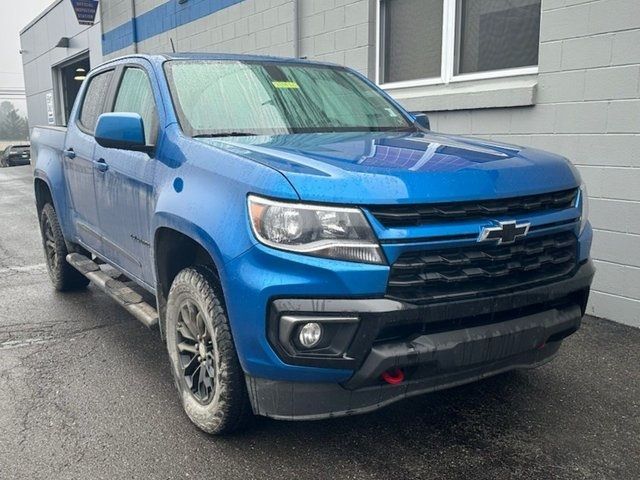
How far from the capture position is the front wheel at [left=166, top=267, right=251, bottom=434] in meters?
2.62

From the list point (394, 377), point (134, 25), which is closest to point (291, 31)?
point (394, 377)

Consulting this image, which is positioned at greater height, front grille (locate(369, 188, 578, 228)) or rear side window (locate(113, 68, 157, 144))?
rear side window (locate(113, 68, 157, 144))

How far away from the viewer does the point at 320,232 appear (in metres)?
2.29

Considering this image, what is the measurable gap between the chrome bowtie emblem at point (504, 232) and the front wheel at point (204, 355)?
114 centimetres

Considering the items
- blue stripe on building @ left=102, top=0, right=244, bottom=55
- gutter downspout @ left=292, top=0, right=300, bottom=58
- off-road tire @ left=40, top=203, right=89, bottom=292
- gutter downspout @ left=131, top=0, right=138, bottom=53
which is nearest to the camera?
off-road tire @ left=40, top=203, right=89, bottom=292

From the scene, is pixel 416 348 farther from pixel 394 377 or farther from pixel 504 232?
pixel 504 232

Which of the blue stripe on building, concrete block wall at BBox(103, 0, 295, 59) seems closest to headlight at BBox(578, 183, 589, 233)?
concrete block wall at BBox(103, 0, 295, 59)

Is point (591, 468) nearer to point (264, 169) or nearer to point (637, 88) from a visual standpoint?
point (264, 169)

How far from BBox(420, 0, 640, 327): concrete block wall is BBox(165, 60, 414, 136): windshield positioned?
63.7 inches

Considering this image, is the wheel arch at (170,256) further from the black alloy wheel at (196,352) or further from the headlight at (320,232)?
Result: the headlight at (320,232)

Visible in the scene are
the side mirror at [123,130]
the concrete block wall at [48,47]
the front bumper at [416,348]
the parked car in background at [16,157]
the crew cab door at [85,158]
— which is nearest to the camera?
the front bumper at [416,348]

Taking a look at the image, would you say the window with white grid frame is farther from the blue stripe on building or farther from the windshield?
the blue stripe on building

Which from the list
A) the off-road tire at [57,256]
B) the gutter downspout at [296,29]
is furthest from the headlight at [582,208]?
the gutter downspout at [296,29]

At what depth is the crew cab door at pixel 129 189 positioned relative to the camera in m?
3.35
